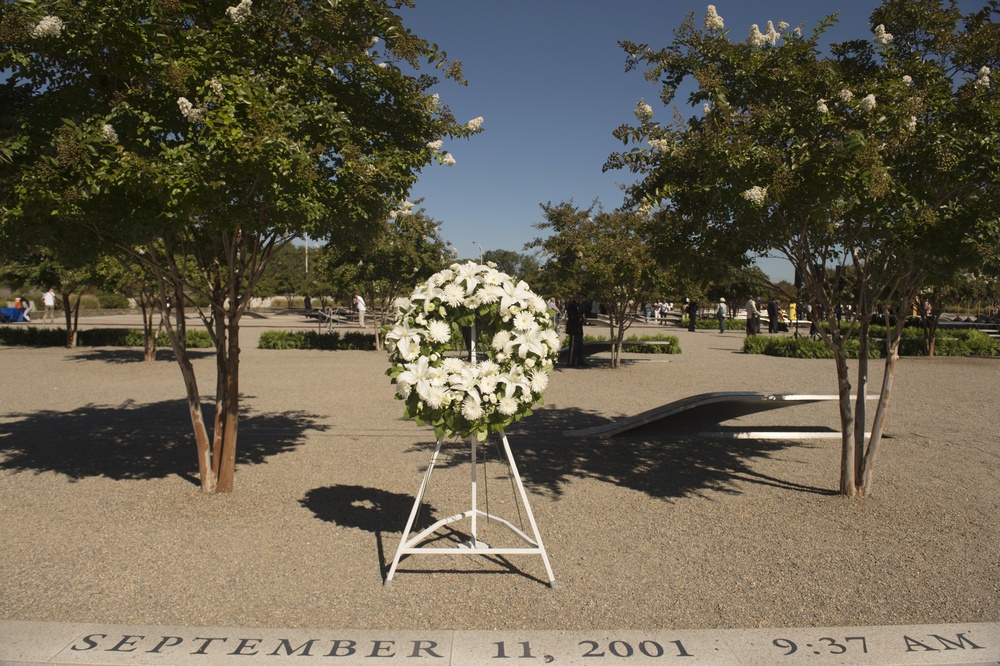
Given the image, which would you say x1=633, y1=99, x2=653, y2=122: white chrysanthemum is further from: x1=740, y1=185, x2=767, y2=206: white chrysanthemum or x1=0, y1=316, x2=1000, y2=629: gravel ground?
x1=0, y1=316, x2=1000, y2=629: gravel ground

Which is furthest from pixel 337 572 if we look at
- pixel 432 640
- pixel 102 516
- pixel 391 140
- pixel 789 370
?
pixel 789 370

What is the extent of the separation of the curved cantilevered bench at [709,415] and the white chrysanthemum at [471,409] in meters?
4.76

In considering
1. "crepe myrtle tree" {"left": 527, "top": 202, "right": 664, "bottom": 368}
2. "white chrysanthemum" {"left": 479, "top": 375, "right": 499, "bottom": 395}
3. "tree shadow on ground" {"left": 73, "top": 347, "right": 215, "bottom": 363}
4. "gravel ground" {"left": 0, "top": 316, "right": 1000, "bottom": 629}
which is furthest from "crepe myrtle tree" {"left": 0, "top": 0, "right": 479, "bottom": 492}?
"tree shadow on ground" {"left": 73, "top": 347, "right": 215, "bottom": 363}

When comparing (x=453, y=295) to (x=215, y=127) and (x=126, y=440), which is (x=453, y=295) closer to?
(x=215, y=127)

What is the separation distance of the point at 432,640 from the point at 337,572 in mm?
1174

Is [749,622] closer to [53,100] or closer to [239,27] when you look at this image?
[239,27]

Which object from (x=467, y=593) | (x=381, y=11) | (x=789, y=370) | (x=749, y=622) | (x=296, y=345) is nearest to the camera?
(x=749, y=622)

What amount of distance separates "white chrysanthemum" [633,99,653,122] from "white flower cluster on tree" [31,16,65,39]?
4388 mm

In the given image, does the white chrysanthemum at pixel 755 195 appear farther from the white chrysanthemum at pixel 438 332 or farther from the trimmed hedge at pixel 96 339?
the trimmed hedge at pixel 96 339

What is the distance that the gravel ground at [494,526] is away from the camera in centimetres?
417

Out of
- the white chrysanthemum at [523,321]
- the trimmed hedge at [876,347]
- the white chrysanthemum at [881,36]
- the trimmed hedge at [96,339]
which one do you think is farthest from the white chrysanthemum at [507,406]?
the trimmed hedge at [96,339]

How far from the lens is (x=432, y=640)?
12.2ft

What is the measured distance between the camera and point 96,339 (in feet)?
73.9

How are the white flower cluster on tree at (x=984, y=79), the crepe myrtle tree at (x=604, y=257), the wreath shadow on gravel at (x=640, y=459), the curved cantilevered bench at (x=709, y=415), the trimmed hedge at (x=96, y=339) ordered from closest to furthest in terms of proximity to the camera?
the white flower cluster on tree at (x=984, y=79) < the wreath shadow on gravel at (x=640, y=459) < the curved cantilevered bench at (x=709, y=415) < the crepe myrtle tree at (x=604, y=257) < the trimmed hedge at (x=96, y=339)
